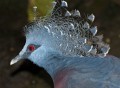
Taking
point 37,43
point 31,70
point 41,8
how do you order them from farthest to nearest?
point 31,70 → point 41,8 → point 37,43

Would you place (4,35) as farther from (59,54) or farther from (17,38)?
(59,54)

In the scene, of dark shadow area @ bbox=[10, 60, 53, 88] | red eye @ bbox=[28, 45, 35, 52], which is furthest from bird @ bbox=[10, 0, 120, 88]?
dark shadow area @ bbox=[10, 60, 53, 88]

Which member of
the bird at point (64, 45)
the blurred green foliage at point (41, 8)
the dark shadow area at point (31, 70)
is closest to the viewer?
the bird at point (64, 45)

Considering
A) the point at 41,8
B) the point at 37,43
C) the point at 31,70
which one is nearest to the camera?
the point at 37,43

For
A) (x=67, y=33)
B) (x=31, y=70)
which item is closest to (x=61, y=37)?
(x=67, y=33)

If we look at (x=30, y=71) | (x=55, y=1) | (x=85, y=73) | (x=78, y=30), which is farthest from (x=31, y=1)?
(x=30, y=71)

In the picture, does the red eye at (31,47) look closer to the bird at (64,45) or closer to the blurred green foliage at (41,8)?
the bird at (64,45)

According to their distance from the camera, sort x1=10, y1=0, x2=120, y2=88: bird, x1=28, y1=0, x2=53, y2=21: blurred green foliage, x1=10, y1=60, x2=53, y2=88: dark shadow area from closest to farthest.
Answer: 1. x1=10, y1=0, x2=120, y2=88: bird
2. x1=28, y1=0, x2=53, y2=21: blurred green foliage
3. x1=10, y1=60, x2=53, y2=88: dark shadow area

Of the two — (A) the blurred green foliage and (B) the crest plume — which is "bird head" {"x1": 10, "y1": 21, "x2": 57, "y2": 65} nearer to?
(B) the crest plume

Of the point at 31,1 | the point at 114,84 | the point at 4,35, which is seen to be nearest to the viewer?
the point at 114,84

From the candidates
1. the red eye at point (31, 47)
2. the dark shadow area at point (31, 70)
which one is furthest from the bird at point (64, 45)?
the dark shadow area at point (31, 70)

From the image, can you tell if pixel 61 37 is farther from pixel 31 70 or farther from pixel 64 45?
pixel 31 70
